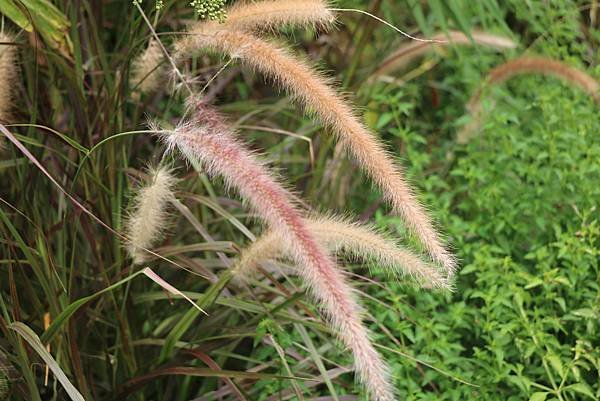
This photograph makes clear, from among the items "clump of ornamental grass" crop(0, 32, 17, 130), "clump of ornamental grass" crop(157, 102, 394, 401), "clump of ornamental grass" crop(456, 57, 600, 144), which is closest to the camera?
"clump of ornamental grass" crop(157, 102, 394, 401)

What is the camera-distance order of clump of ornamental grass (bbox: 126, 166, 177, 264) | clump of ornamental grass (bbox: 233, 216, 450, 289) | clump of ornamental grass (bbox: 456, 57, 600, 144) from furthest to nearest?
clump of ornamental grass (bbox: 456, 57, 600, 144) < clump of ornamental grass (bbox: 126, 166, 177, 264) < clump of ornamental grass (bbox: 233, 216, 450, 289)

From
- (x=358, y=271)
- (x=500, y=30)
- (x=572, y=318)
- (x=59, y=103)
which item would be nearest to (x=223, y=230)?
(x=358, y=271)

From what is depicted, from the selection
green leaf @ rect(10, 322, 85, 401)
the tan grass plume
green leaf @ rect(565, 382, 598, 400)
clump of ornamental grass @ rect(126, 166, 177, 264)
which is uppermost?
the tan grass plume

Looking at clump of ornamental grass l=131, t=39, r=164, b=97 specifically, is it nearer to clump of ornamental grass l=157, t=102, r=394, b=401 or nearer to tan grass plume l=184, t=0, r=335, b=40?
tan grass plume l=184, t=0, r=335, b=40

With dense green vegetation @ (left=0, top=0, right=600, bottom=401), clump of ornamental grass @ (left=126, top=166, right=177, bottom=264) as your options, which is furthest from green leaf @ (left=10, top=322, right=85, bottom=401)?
clump of ornamental grass @ (left=126, top=166, right=177, bottom=264)

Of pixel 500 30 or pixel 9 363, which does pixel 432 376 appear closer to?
pixel 9 363

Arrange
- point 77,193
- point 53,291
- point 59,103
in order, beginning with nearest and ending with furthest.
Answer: point 53,291 < point 77,193 < point 59,103
